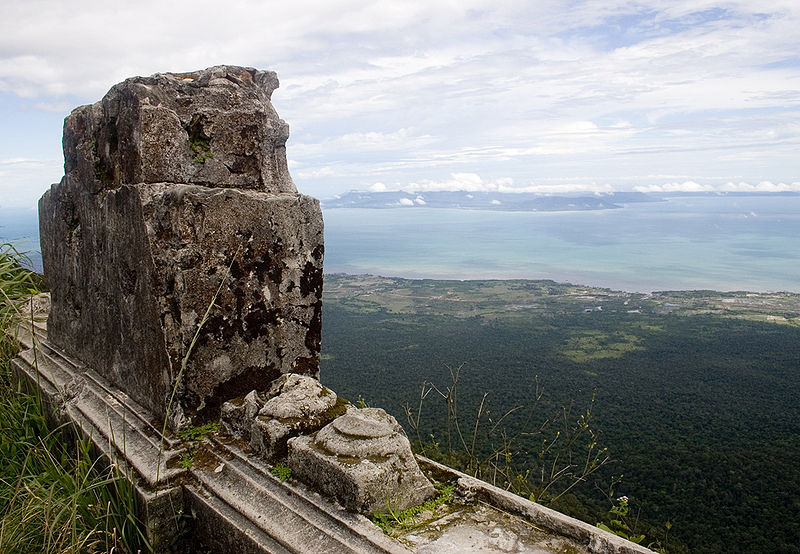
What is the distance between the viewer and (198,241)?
3.39m

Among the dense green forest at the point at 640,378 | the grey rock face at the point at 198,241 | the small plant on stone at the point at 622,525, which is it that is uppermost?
the grey rock face at the point at 198,241

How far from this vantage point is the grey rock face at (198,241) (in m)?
3.39

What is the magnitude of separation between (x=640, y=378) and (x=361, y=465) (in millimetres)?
37823

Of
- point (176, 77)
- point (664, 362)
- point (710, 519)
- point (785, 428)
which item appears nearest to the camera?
point (176, 77)

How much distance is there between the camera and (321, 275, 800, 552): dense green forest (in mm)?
16859

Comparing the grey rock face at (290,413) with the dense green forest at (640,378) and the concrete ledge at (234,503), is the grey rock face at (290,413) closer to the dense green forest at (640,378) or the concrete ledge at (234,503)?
the concrete ledge at (234,503)

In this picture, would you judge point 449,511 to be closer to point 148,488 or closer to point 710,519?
point 148,488

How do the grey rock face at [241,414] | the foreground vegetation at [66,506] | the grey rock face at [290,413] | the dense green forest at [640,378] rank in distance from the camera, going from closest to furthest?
the foreground vegetation at [66,506], the grey rock face at [290,413], the grey rock face at [241,414], the dense green forest at [640,378]

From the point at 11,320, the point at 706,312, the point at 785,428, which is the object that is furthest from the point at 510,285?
the point at 11,320

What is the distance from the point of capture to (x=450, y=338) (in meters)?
48.2

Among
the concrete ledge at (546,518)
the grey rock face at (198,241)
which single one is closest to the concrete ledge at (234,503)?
the concrete ledge at (546,518)

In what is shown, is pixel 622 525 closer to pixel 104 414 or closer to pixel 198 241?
pixel 198 241

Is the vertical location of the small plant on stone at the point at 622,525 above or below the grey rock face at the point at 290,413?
below

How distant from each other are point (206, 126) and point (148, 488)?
2.13 m
